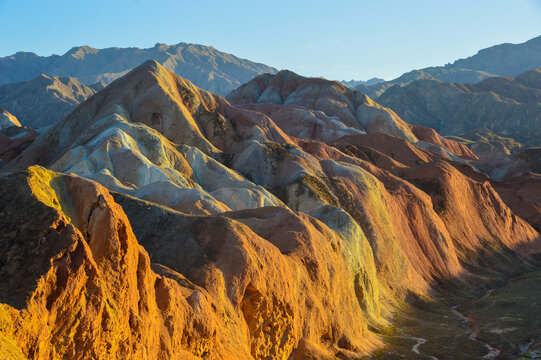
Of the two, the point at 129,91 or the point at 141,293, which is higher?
the point at 129,91

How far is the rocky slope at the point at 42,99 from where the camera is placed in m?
173

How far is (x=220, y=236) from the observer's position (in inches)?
902

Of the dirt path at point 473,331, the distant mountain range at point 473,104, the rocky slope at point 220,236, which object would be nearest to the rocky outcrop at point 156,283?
the rocky slope at point 220,236

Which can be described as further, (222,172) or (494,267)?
(494,267)

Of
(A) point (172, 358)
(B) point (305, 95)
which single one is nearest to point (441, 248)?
(A) point (172, 358)

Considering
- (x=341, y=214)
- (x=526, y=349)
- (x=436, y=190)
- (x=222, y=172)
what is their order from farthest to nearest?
1. (x=436, y=190)
2. (x=222, y=172)
3. (x=341, y=214)
4. (x=526, y=349)

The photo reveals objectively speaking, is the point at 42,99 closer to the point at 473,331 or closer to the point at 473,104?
the point at 473,104

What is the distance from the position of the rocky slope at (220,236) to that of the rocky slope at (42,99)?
106 metres

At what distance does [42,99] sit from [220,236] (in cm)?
17244

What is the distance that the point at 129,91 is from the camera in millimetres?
69000

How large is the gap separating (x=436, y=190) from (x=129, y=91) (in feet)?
126

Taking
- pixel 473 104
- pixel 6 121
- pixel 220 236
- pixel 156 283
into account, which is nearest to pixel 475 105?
pixel 473 104

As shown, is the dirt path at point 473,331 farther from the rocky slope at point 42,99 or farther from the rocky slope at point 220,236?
the rocky slope at point 42,99

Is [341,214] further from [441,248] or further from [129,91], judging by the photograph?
[129,91]
